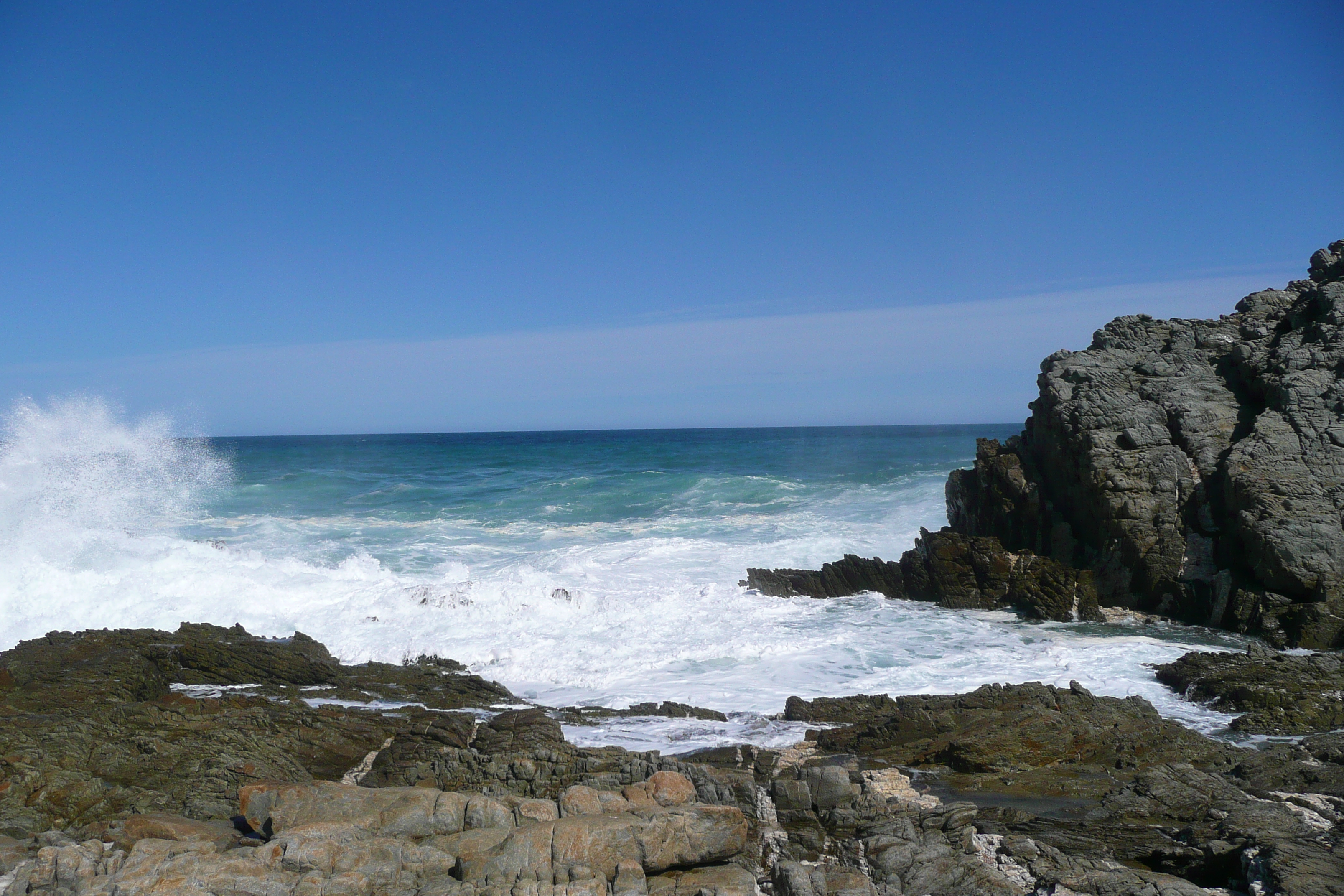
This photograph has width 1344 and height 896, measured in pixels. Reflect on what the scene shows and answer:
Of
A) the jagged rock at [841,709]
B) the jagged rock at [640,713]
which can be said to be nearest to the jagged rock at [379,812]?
the jagged rock at [640,713]

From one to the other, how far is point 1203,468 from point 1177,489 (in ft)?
2.16

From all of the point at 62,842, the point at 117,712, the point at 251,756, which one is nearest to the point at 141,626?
the point at 117,712

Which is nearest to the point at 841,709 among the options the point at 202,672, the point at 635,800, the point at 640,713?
the point at 640,713

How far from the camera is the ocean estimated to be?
39.1 ft

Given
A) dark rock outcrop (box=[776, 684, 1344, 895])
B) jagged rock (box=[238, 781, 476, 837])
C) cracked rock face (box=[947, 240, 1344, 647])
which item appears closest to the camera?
jagged rock (box=[238, 781, 476, 837])

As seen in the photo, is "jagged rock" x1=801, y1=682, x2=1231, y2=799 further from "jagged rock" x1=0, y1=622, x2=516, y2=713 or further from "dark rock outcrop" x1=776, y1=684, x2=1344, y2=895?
"jagged rock" x1=0, y1=622, x2=516, y2=713

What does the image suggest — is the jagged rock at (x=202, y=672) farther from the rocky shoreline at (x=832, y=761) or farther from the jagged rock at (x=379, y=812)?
the jagged rock at (x=379, y=812)

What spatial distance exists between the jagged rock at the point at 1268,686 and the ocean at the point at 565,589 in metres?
0.32

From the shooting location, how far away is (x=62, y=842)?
5887 millimetres

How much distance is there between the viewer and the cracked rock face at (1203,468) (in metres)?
13.3

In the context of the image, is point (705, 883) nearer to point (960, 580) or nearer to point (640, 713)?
point (640, 713)

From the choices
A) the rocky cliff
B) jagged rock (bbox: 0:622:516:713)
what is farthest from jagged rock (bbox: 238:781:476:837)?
the rocky cliff

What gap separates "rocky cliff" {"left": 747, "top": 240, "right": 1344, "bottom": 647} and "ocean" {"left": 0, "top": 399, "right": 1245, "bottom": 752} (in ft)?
2.94

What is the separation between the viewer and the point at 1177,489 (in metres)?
15.2
